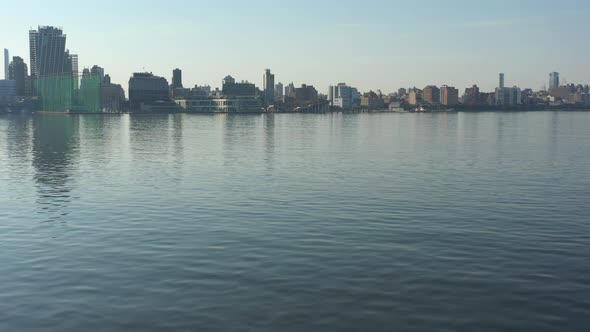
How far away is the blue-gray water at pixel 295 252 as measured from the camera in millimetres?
19172

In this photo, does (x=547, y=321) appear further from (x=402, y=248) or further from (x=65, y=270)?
(x=65, y=270)

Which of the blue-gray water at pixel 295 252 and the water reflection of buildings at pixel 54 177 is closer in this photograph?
the blue-gray water at pixel 295 252

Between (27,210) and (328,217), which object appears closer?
(328,217)

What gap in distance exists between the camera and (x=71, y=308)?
19781 millimetres

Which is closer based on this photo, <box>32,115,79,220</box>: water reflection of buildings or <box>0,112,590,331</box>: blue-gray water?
<box>0,112,590,331</box>: blue-gray water

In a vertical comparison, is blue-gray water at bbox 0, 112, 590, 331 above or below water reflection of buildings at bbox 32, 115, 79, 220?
below

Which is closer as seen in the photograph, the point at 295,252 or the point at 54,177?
the point at 295,252

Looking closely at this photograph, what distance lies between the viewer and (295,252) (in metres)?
26.8

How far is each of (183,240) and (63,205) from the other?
14470 millimetres

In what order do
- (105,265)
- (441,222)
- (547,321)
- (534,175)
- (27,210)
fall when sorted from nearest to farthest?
(547,321) → (105,265) → (441,222) → (27,210) → (534,175)

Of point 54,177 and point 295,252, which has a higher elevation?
point 54,177

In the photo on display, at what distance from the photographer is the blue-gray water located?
755 inches

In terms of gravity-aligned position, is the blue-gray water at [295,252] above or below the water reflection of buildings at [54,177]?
below

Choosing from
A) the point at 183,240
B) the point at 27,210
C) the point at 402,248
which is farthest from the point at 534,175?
the point at 27,210
